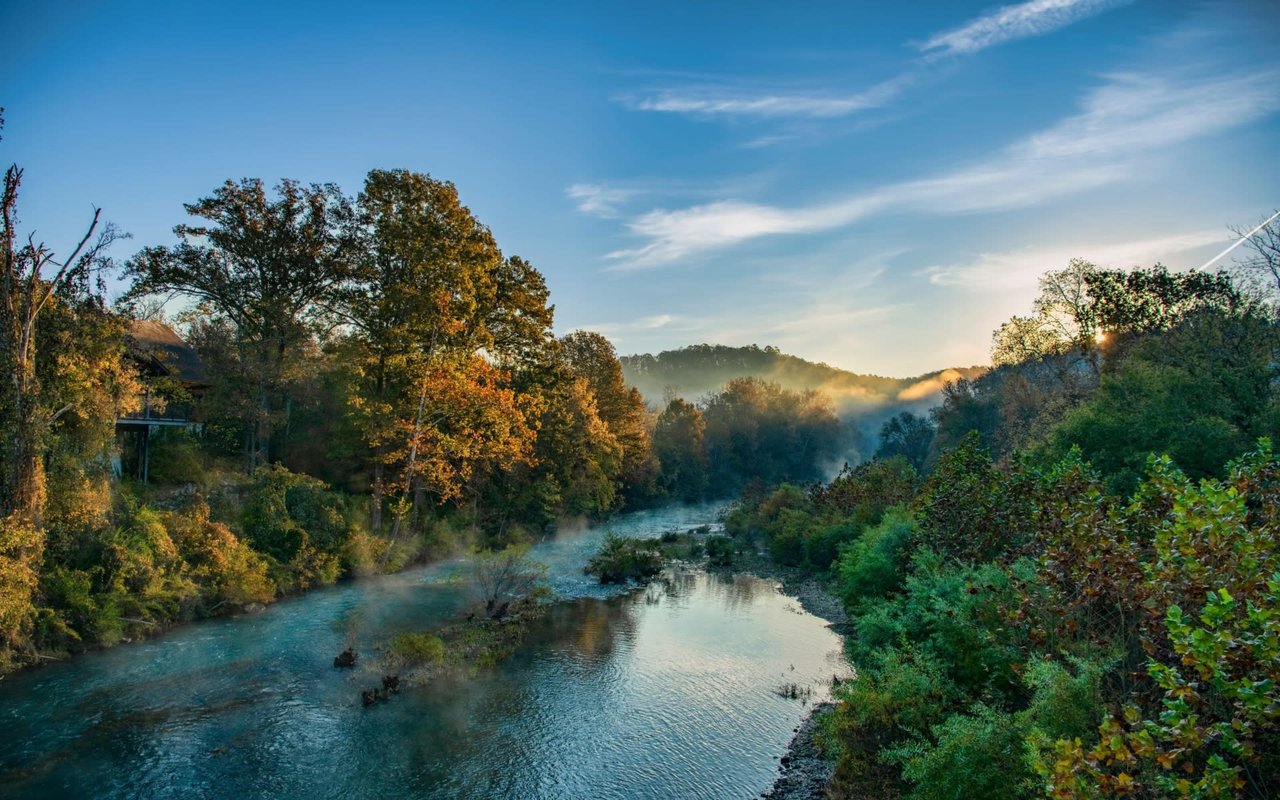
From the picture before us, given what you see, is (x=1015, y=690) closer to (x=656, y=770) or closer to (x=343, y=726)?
(x=656, y=770)

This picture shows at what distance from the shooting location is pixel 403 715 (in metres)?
16.6

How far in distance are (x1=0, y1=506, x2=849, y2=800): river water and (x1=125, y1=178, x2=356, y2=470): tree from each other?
1348 cm

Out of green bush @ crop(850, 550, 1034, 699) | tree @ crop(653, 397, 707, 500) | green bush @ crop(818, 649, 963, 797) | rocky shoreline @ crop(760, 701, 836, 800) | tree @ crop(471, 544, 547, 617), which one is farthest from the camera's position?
tree @ crop(653, 397, 707, 500)

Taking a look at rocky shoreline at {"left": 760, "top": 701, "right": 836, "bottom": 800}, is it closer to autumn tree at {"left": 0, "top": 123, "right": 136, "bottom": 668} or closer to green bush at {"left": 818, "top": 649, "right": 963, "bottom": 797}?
green bush at {"left": 818, "top": 649, "right": 963, "bottom": 797}

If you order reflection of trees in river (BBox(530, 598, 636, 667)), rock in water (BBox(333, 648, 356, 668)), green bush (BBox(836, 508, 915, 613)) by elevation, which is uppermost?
green bush (BBox(836, 508, 915, 613))

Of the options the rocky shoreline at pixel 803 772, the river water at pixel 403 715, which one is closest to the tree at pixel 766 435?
the river water at pixel 403 715

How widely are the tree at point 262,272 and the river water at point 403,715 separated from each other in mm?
13477

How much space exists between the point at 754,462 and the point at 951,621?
90.0 meters

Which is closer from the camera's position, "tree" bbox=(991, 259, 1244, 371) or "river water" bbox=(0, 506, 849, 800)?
"river water" bbox=(0, 506, 849, 800)

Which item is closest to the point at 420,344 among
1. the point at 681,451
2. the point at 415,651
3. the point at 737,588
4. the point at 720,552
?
the point at 415,651

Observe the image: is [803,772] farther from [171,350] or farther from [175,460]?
[171,350]

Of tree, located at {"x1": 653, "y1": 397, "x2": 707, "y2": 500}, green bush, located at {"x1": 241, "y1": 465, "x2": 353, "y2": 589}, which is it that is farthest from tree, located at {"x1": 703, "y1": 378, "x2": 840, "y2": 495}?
green bush, located at {"x1": 241, "y1": 465, "x2": 353, "y2": 589}

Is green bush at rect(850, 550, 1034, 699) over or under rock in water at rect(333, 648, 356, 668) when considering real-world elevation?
over

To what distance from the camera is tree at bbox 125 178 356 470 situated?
33312mm
